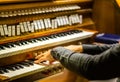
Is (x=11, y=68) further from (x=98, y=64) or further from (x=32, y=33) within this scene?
(x=98, y=64)

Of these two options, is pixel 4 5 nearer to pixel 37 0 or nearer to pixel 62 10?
pixel 37 0

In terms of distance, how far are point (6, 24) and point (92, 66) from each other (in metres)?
1.74

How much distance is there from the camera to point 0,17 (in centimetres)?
274

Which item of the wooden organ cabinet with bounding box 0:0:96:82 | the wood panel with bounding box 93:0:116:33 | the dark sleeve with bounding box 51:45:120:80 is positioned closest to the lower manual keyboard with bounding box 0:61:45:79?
the wooden organ cabinet with bounding box 0:0:96:82

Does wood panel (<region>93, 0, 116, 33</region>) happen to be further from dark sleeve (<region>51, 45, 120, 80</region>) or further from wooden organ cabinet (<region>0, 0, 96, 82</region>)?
dark sleeve (<region>51, 45, 120, 80</region>)

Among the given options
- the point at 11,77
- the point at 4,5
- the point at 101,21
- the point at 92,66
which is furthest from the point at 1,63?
the point at 101,21

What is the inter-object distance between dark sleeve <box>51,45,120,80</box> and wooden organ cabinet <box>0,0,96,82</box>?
3.78ft

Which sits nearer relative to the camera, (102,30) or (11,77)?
(11,77)

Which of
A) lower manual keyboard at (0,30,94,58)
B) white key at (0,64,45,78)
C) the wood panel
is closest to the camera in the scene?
white key at (0,64,45,78)

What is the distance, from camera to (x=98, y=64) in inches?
50.8

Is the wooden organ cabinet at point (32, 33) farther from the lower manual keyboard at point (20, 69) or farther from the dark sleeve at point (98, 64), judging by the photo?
the dark sleeve at point (98, 64)

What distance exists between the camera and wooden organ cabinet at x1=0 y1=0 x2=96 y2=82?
8.53 feet

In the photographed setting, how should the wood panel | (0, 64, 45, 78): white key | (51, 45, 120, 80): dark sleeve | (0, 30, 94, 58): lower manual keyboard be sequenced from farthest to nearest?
the wood panel, (0, 30, 94, 58): lower manual keyboard, (0, 64, 45, 78): white key, (51, 45, 120, 80): dark sleeve

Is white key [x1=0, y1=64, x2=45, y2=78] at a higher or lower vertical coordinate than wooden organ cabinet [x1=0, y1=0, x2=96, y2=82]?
lower
